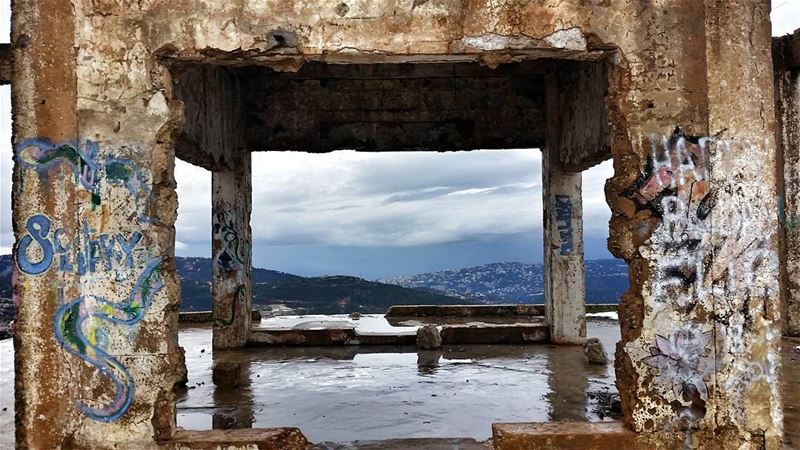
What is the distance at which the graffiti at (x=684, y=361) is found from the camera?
15.1ft

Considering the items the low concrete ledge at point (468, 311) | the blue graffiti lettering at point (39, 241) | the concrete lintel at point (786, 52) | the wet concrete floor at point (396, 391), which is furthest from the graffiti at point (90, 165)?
the low concrete ledge at point (468, 311)

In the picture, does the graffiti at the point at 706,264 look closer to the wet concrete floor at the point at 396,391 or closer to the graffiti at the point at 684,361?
the graffiti at the point at 684,361

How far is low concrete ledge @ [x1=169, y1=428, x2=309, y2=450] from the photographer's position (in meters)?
4.52

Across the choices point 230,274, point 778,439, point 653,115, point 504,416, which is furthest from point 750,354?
point 230,274

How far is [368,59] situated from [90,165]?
212 cm

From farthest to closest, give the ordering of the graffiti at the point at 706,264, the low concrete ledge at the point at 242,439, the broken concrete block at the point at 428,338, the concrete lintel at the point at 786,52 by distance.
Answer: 1. the broken concrete block at the point at 428,338
2. the concrete lintel at the point at 786,52
3. the graffiti at the point at 706,264
4. the low concrete ledge at the point at 242,439

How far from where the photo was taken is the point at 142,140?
4629 mm

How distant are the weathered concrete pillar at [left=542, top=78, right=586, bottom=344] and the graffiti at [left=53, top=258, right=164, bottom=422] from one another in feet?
23.5

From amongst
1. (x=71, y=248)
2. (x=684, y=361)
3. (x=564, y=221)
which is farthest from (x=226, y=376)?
(x=564, y=221)

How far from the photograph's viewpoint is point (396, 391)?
726 cm

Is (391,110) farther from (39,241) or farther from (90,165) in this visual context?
(39,241)

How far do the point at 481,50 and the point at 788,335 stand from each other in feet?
28.0

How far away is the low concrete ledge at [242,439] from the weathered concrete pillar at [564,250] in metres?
6.49

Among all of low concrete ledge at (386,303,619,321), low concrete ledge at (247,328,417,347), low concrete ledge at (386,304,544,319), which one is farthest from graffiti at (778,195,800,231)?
low concrete ledge at (247,328,417,347)
